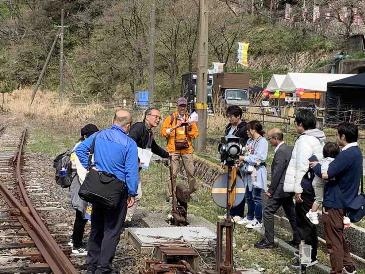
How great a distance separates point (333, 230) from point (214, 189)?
4.12 feet

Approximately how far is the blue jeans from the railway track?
112 inches

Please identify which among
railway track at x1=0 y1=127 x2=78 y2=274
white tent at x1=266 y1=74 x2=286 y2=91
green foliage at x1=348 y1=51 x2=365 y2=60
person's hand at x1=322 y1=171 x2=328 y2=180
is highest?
green foliage at x1=348 y1=51 x2=365 y2=60

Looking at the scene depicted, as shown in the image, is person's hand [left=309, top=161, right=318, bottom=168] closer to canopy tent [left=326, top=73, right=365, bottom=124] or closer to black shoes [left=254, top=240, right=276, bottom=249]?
black shoes [left=254, top=240, right=276, bottom=249]

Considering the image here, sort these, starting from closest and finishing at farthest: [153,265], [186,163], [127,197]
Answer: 1. [153,265]
2. [127,197]
3. [186,163]

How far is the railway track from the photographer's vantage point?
6422 mm

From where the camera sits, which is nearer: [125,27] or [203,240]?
[203,240]

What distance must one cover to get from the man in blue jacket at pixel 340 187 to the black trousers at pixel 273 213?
1.47 meters

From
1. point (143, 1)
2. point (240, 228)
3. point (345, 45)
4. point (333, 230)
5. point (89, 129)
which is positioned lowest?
point (240, 228)

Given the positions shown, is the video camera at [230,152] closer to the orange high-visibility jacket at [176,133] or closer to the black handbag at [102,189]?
the black handbag at [102,189]

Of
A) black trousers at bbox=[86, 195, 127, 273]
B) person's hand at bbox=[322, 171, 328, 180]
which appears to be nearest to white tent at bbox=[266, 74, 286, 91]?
person's hand at bbox=[322, 171, 328, 180]

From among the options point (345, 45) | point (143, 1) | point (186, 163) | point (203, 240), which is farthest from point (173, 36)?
point (203, 240)

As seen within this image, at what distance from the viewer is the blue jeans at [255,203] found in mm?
8367

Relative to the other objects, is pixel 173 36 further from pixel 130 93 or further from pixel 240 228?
pixel 240 228

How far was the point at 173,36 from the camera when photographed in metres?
45.4
